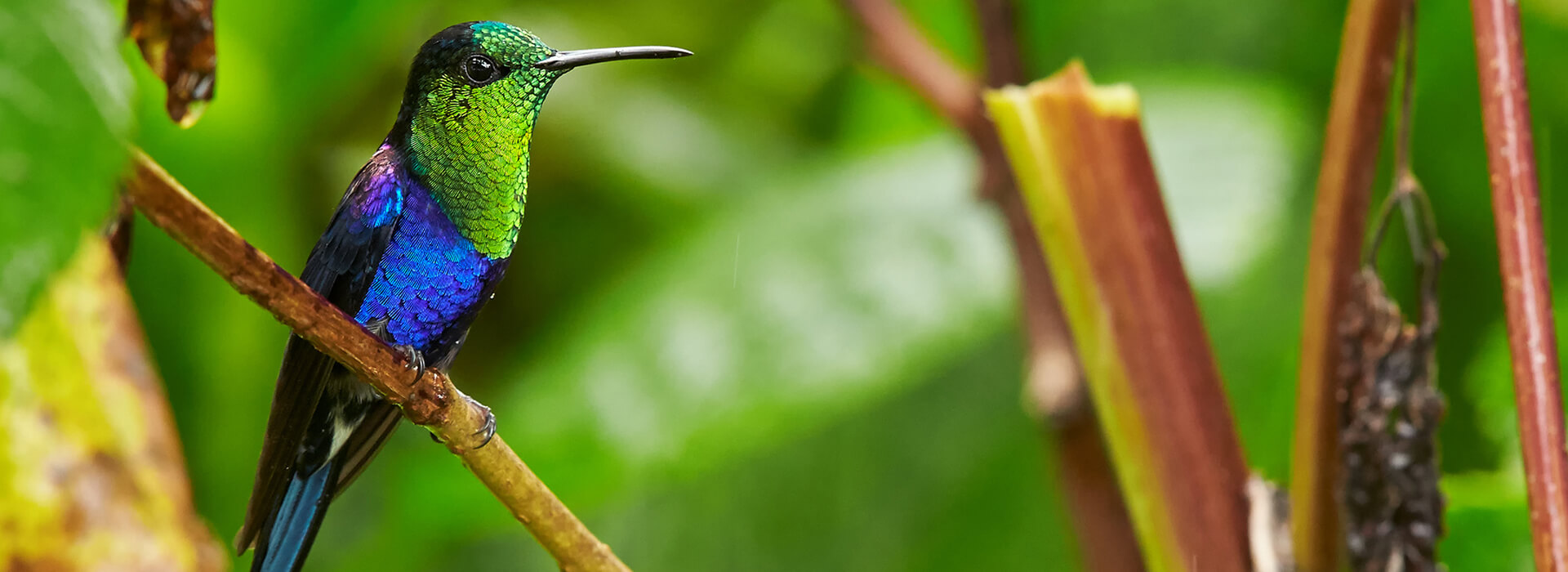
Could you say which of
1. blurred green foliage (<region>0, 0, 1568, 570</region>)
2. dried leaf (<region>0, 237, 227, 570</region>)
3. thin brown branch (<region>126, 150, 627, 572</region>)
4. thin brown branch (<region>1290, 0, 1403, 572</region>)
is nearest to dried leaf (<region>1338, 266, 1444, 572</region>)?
thin brown branch (<region>1290, 0, 1403, 572</region>)

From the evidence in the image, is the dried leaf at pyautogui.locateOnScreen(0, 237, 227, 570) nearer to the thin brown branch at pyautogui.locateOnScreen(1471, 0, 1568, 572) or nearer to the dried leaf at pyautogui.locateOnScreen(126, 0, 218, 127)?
the dried leaf at pyautogui.locateOnScreen(126, 0, 218, 127)

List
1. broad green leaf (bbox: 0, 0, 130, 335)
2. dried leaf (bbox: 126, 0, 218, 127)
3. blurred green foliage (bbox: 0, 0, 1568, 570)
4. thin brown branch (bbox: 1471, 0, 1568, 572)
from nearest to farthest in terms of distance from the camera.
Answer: broad green leaf (bbox: 0, 0, 130, 335) → dried leaf (bbox: 126, 0, 218, 127) → thin brown branch (bbox: 1471, 0, 1568, 572) → blurred green foliage (bbox: 0, 0, 1568, 570)

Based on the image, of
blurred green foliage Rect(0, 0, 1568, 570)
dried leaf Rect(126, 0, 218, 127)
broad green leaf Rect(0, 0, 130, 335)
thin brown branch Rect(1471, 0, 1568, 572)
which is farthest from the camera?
blurred green foliage Rect(0, 0, 1568, 570)

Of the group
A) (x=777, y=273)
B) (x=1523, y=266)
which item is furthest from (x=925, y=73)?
(x=1523, y=266)

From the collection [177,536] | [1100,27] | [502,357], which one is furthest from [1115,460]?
[1100,27]

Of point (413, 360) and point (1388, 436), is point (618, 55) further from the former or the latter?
point (1388, 436)

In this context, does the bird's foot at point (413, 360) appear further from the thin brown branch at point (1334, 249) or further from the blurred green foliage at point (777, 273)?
the blurred green foliage at point (777, 273)

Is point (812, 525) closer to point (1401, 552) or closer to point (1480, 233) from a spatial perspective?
point (1480, 233)
